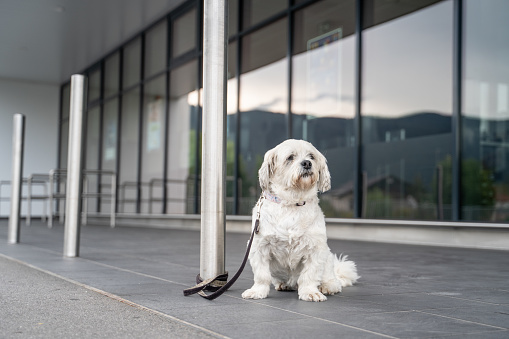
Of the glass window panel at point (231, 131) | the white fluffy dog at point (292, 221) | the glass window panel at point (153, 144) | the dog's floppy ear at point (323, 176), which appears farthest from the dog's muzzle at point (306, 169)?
the glass window panel at point (153, 144)

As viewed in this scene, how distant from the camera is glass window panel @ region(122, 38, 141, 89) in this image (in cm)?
1584

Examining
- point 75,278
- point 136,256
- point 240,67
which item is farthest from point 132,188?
point 75,278

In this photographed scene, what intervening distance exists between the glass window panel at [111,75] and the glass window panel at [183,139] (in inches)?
150

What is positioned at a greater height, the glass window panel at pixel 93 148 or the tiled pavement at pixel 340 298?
the glass window panel at pixel 93 148

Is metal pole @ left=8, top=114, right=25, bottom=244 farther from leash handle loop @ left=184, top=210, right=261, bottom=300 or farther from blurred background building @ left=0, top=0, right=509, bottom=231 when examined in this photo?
leash handle loop @ left=184, top=210, right=261, bottom=300

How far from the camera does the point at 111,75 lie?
57.7 feet

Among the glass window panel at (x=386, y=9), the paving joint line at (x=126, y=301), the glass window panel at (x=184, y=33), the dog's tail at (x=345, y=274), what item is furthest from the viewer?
the glass window panel at (x=184, y=33)

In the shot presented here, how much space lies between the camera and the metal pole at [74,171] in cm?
526

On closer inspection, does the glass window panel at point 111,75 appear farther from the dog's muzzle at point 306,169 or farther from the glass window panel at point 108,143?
the dog's muzzle at point 306,169

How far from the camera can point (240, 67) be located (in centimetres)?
1139

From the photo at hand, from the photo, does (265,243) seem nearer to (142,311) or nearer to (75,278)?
(142,311)

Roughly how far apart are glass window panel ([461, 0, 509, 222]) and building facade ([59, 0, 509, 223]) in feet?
0.04

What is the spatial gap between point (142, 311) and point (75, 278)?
134 centimetres

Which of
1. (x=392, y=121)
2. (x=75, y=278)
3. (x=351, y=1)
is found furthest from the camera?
(x=351, y=1)
